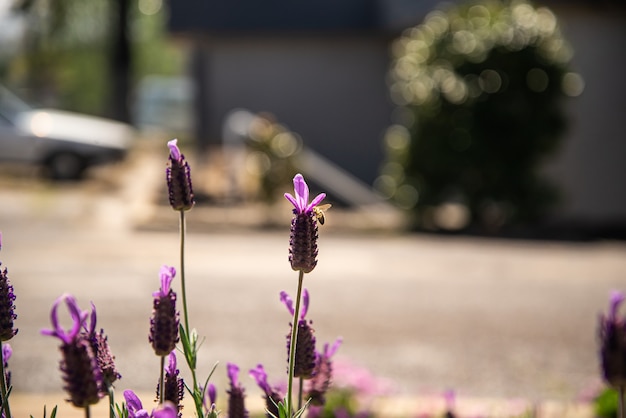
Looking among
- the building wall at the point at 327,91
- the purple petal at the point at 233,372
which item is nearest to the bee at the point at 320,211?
the purple petal at the point at 233,372

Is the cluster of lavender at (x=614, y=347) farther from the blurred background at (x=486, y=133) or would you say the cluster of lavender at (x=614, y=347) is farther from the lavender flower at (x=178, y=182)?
the blurred background at (x=486, y=133)

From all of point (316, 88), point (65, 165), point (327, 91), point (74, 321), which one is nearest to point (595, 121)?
point (327, 91)

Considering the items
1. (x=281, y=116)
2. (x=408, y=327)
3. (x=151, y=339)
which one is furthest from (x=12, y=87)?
(x=151, y=339)

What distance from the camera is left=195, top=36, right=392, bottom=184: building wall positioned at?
26016 mm

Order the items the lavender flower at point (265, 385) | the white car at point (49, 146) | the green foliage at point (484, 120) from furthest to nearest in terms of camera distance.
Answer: the white car at point (49, 146), the green foliage at point (484, 120), the lavender flower at point (265, 385)

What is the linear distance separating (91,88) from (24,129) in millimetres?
Result: 36817

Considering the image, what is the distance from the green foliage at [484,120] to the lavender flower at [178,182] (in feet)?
46.2

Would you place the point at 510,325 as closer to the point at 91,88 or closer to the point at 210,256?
the point at 210,256

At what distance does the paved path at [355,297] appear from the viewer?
24.9 feet

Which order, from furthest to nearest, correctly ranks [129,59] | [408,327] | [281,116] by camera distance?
[129,59]
[281,116]
[408,327]

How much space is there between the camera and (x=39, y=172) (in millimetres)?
23531

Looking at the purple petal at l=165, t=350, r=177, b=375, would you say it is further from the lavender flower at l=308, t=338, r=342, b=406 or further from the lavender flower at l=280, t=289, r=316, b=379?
the lavender flower at l=308, t=338, r=342, b=406

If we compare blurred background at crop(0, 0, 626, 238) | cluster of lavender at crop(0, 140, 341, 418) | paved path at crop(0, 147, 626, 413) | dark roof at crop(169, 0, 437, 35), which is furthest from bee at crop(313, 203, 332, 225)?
dark roof at crop(169, 0, 437, 35)

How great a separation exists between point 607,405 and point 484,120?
1199cm
